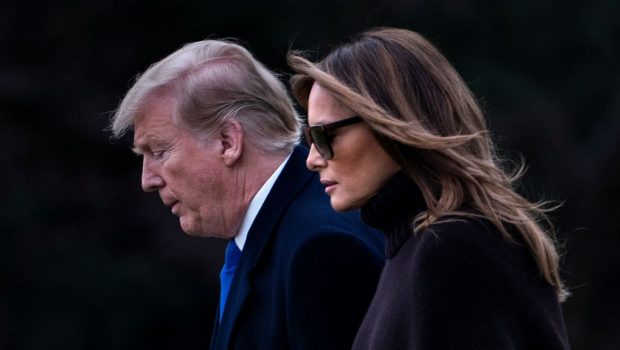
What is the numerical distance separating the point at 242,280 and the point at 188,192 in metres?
0.27

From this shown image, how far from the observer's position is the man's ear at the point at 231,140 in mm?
3393

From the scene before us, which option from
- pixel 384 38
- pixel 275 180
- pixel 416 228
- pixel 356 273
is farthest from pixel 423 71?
pixel 275 180

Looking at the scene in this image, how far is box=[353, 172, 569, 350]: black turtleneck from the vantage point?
2457 millimetres

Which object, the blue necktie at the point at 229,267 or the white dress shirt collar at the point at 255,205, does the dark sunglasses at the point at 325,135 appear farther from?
the blue necktie at the point at 229,267

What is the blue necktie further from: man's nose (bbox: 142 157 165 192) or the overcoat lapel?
man's nose (bbox: 142 157 165 192)

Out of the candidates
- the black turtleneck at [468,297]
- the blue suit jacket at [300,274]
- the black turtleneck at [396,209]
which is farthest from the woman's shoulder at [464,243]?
the blue suit jacket at [300,274]

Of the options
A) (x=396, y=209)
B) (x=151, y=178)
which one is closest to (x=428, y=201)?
(x=396, y=209)

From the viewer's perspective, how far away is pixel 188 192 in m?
3.43

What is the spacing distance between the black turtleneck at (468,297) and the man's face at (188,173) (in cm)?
89

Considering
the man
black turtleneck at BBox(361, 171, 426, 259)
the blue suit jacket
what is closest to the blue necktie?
the man

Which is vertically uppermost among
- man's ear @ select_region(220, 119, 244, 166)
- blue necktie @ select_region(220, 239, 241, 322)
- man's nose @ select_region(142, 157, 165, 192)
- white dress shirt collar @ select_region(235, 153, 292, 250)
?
man's ear @ select_region(220, 119, 244, 166)

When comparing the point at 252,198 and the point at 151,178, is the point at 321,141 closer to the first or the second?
the point at 252,198

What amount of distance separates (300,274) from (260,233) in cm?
25

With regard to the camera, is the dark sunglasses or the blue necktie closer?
the dark sunglasses
